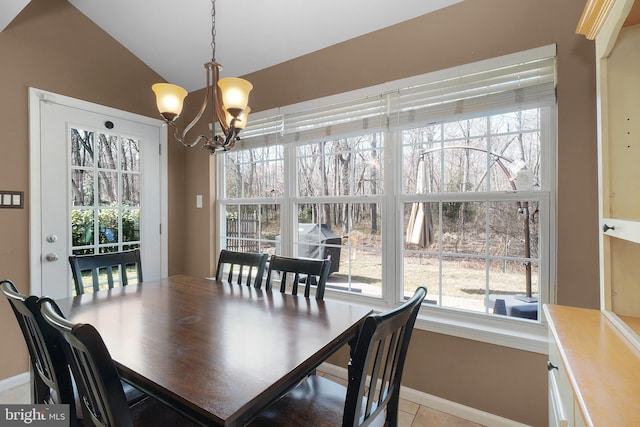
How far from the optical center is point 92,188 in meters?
2.63

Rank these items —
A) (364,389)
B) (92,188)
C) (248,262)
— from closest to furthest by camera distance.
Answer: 1. (364,389)
2. (248,262)
3. (92,188)

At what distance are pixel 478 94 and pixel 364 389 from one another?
173 cm

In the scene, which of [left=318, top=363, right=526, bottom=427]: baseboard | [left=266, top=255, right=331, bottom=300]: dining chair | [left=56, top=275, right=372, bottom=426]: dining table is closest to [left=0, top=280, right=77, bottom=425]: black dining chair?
[left=56, top=275, right=372, bottom=426]: dining table

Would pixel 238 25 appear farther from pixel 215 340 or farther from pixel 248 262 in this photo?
pixel 215 340

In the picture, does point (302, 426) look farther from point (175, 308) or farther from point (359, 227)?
point (359, 227)

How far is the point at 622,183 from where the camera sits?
1.11 metres

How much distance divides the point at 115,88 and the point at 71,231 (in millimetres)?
1331

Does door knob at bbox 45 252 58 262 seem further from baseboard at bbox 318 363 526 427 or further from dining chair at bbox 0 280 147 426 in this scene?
baseboard at bbox 318 363 526 427

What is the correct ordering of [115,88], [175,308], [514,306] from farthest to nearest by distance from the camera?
[115,88]
[514,306]
[175,308]

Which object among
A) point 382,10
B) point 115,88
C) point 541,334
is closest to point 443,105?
point 382,10

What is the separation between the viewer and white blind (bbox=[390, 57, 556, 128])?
164cm

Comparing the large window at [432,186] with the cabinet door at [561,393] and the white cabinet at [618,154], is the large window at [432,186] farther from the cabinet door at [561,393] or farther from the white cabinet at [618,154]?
the cabinet door at [561,393]

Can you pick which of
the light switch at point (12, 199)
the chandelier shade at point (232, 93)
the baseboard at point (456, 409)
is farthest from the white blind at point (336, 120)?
the light switch at point (12, 199)

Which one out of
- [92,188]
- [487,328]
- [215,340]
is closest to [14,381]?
[92,188]
